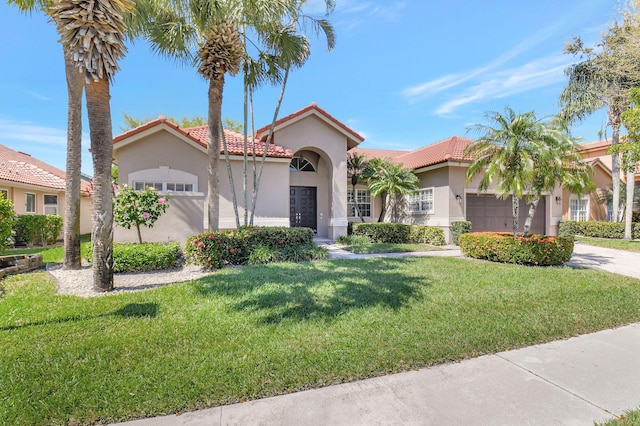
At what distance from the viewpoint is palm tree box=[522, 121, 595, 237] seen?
385 inches

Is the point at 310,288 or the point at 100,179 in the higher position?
the point at 100,179

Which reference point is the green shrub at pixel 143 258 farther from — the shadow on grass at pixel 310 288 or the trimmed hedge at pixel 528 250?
the trimmed hedge at pixel 528 250

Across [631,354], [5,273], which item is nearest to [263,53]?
[5,273]

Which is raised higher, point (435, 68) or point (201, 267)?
point (435, 68)

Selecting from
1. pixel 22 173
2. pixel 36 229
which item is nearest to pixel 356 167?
pixel 36 229

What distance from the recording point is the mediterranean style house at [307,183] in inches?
481

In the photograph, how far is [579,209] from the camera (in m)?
20.5

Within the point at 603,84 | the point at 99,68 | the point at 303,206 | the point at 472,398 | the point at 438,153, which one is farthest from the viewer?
the point at 603,84

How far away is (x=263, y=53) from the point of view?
11398 mm

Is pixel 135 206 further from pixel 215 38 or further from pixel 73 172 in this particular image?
pixel 215 38

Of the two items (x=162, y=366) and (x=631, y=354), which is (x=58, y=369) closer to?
(x=162, y=366)

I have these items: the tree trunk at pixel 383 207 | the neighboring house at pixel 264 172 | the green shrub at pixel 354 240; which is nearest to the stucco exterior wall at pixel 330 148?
the neighboring house at pixel 264 172

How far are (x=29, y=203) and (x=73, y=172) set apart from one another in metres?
13.7

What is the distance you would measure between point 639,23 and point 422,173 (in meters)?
10.5
